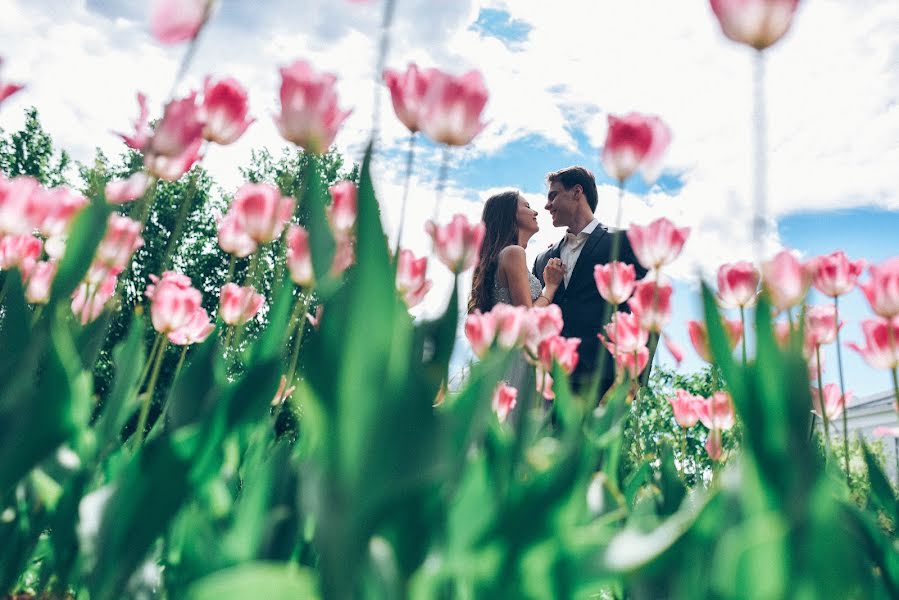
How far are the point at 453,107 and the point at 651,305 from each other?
1124 mm

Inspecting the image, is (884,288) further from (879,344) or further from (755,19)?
(755,19)

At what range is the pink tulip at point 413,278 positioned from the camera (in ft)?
4.18

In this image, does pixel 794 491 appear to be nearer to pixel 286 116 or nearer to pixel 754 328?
pixel 754 328

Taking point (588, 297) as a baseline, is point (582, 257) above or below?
above

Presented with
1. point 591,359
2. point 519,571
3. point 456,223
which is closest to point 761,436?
point 519,571

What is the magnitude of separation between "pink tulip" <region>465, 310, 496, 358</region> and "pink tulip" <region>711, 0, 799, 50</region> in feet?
2.89

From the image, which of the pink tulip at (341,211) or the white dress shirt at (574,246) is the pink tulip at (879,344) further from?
the white dress shirt at (574,246)

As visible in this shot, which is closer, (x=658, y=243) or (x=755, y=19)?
(x=755, y=19)

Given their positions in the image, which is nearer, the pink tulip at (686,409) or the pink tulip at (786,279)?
the pink tulip at (786,279)

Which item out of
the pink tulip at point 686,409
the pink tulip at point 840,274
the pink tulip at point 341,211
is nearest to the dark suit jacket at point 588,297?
the pink tulip at point 686,409

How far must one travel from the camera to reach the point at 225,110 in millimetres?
1132

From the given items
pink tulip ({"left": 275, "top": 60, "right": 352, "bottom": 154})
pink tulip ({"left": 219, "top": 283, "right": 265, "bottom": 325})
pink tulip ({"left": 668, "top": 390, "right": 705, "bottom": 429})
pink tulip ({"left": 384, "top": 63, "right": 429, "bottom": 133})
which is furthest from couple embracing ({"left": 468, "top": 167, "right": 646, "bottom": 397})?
pink tulip ({"left": 275, "top": 60, "right": 352, "bottom": 154})

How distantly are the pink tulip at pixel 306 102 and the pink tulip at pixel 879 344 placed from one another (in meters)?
1.04

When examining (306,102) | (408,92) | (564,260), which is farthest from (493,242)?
(306,102)
